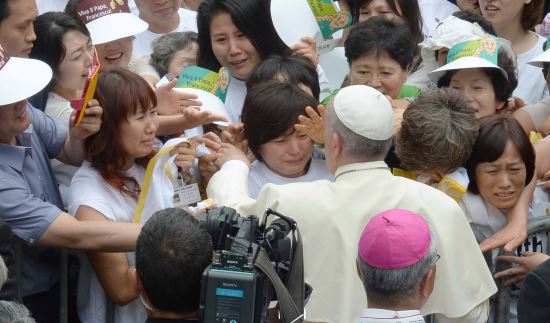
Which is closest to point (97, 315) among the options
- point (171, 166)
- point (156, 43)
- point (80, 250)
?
point (80, 250)

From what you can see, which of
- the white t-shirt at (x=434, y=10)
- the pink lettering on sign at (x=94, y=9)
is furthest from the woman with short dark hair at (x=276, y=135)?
the white t-shirt at (x=434, y=10)

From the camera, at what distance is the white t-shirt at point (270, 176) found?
212 inches

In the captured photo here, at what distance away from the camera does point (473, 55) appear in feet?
19.7

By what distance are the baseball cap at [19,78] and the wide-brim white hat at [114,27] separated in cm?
136

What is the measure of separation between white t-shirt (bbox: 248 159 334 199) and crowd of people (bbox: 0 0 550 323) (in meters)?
0.01

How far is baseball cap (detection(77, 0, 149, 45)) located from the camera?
634 centimetres

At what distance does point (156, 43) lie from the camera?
22.1 feet

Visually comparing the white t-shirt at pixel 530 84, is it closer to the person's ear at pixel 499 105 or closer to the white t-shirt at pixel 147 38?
the person's ear at pixel 499 105

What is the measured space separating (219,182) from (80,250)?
693mm

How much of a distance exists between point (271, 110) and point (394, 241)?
182cm

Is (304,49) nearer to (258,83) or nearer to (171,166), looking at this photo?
(258,83)

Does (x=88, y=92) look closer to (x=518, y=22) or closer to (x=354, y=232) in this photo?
(x=354, y=232)

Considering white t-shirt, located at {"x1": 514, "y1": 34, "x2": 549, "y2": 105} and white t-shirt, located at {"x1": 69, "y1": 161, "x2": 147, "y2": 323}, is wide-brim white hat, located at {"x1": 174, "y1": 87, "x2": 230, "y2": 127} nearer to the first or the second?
white t-shirt, located at {"x1": 69, "y1": 161, "x2": 147, "y2": 323}

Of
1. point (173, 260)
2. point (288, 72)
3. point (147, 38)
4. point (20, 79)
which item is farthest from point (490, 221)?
point (147, 38)
